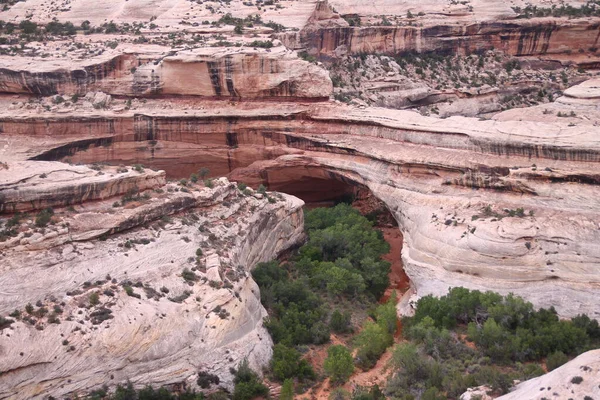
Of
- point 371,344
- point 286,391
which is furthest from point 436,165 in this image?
point 286,391

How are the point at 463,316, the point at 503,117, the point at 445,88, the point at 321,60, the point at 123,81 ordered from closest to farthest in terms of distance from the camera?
the point at 463,316 < the point at 503,117 < the point at 123,81 < the point at 321,60 < the point at 445,88

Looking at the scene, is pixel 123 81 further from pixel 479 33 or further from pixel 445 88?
pixel 479 33

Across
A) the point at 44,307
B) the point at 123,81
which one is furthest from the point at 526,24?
the point at 44,307

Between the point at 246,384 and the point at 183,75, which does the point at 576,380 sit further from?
the point at 183,75

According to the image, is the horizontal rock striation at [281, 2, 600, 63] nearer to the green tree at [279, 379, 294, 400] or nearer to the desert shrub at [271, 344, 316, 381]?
the desert shrub at [271, 344, 316, 381]

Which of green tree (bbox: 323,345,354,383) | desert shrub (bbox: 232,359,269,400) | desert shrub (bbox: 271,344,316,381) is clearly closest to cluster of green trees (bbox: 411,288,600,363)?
green tree (bbox: 323,345,354,383)
